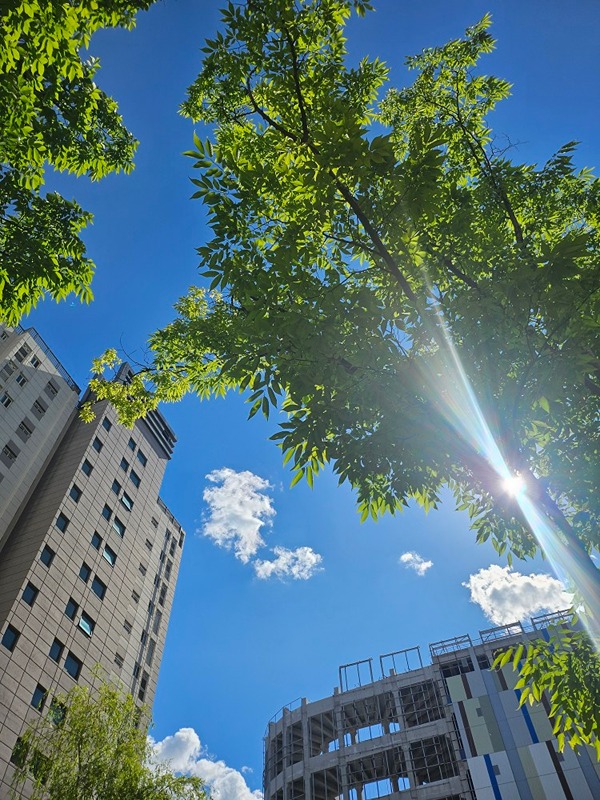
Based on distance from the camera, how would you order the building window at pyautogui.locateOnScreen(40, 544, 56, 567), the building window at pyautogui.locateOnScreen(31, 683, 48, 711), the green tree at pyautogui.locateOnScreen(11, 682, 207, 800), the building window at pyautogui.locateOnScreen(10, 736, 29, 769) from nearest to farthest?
the green tree at pyautogui.locateOnScreen(11, 682, 207, 800)
the building window at pyautogui.locateOnScreen(10, 736, 29, 769)
the building window at pyautogui.locateOnScreen(31, 683, 48, 711)
the building window at pyautogui.locateOnScreen(40, 544, 56, 567)

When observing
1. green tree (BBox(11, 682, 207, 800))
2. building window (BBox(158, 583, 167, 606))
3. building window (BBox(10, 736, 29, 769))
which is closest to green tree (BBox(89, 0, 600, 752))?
green tree (BBox(11, 682, 207, 800))

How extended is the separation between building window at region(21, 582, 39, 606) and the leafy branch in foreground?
30.0 m

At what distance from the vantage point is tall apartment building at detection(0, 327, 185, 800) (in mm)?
28453

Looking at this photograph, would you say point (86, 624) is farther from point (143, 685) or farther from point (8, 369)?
point (8, 369)

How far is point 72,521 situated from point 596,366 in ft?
118

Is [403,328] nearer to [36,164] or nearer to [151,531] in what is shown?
[36,164]

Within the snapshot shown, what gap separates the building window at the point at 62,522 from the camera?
34.2 metres

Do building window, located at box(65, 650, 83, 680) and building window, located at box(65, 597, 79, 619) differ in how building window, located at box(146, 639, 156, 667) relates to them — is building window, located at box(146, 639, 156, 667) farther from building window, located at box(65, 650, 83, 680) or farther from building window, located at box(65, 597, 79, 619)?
building window, located at box(65, 597, 79, 619)

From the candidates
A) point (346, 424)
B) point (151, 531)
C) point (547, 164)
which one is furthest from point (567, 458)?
point (151, 531)

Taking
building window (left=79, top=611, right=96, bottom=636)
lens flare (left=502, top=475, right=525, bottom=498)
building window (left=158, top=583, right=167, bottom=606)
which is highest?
building window (left=158, top=583, right=167, bottom=606)

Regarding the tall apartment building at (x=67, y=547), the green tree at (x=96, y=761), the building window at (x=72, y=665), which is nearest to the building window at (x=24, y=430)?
the tall apartment building at (x=67, y=547)

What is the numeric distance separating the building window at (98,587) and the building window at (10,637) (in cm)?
700

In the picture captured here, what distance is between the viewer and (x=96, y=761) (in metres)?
16.3

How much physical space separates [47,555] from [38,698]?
7.84m
